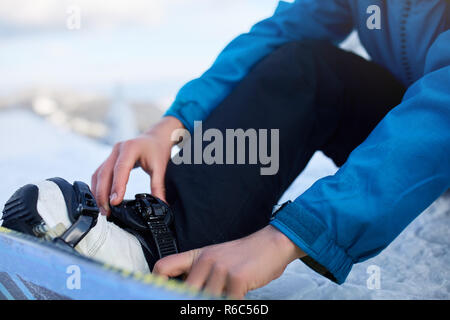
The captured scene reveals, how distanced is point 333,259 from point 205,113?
369 millimetres

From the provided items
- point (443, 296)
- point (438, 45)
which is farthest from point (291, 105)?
point (443, 296)

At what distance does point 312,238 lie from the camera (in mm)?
433

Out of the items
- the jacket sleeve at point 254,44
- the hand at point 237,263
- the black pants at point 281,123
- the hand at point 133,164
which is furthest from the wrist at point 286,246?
the jacket sleeve at point 254,44

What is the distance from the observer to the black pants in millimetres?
565

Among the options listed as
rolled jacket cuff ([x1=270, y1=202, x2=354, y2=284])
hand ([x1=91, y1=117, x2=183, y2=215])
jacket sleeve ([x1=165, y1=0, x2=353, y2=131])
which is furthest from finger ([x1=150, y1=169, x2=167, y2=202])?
rolled jacket cuff ([x1=270, y1=202, x2=354, y2=284])

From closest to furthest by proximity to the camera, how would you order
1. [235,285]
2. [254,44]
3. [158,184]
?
[235,285] → [158,184] → [254,44]

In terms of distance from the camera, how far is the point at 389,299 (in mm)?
559

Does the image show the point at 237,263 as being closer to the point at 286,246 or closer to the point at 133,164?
the point at 286,246

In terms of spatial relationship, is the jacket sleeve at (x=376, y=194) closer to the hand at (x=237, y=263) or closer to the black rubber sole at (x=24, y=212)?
the hand at (x=237, y=263)

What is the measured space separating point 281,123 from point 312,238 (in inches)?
9.8

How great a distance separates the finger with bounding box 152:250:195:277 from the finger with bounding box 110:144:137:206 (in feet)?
0.55

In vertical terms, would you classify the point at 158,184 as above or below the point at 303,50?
below

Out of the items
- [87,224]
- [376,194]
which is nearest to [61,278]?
[87,224]

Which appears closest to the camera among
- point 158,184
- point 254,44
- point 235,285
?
point 235,285
